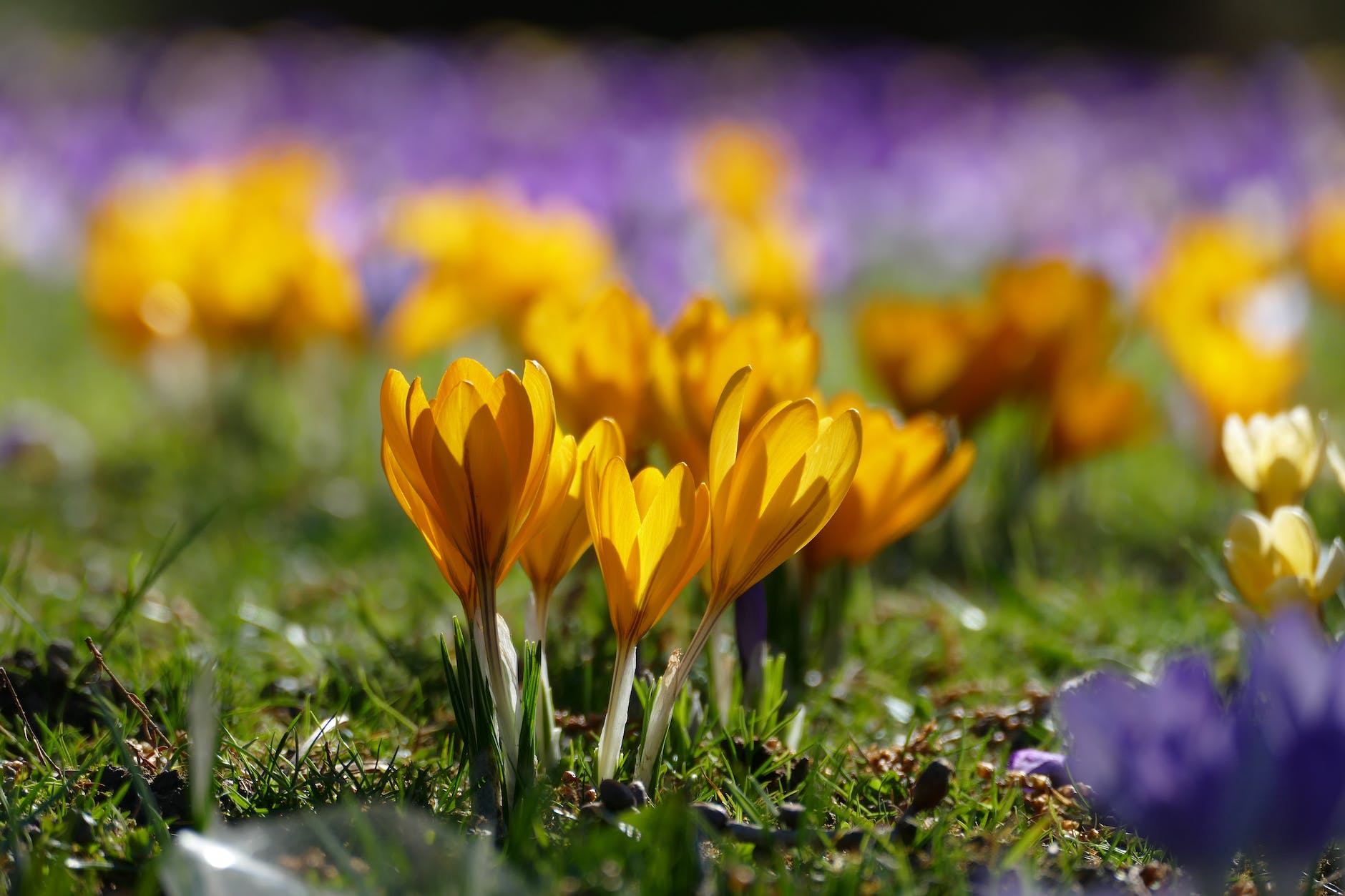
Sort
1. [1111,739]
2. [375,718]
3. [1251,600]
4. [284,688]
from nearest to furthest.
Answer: [1111,739]
[1251,600]
[375,718]
[284,688]

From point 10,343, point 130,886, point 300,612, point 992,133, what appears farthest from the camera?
point 992,133

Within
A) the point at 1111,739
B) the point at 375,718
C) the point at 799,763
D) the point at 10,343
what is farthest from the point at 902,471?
the point at 10,343

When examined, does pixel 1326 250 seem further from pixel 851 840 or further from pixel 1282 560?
pixel 851 840

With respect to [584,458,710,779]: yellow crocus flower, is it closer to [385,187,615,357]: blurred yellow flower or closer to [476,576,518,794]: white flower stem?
[476,576,518,794]: white flower stem

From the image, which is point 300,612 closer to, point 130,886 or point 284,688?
point 284,688

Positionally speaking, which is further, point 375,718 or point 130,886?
point 375,718

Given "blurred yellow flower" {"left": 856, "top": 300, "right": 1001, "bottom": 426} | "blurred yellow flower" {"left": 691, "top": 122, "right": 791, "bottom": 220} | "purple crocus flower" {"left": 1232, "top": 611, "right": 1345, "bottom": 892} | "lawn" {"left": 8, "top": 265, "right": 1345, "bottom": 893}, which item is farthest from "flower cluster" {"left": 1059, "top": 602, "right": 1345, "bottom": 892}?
"blurred yellow flower" {"left": 691, "top": 122, "right": 791, "bottom": 220}

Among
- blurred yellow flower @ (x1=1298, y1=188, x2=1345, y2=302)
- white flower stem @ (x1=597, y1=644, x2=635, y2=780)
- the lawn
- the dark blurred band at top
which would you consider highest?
the dark blurred band at top

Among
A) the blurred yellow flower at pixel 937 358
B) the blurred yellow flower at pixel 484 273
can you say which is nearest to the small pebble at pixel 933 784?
the blurred yellow flower at pixel 937 358
